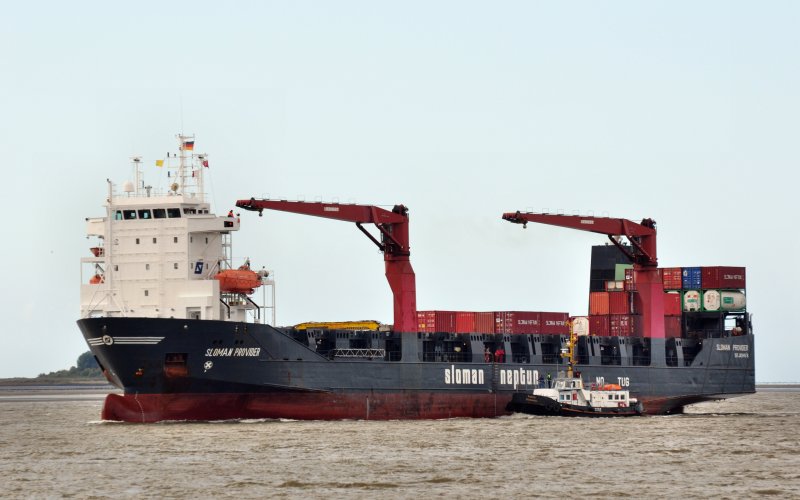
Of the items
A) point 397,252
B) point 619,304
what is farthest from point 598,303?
point 397,252

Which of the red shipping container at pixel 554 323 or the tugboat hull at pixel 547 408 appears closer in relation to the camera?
the tugboat hull at pixel 547 408

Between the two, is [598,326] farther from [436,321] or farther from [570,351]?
[436,321]

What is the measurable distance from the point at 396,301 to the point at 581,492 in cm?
2492

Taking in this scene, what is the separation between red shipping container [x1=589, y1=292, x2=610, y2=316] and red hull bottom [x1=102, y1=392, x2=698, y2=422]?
12710 mm

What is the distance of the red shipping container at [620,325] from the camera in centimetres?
6794

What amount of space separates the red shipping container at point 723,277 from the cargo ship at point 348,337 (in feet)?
0.29

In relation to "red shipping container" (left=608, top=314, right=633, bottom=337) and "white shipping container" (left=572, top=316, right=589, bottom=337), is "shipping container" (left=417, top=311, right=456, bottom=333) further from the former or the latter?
"red shipping container" (left=608, top=314, right=633, bottom=337)

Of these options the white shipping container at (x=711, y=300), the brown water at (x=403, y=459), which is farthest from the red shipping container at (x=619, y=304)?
the brown water at (x=403, y=459)

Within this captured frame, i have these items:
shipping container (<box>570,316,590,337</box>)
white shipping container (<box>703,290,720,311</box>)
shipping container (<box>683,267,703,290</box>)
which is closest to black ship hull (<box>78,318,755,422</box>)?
shipping container (<box>570,316,590,337</box>)

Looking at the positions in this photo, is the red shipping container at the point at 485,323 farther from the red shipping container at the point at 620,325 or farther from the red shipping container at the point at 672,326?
the red shipping container at the point at 672,326

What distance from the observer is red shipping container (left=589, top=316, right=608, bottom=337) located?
6825cm

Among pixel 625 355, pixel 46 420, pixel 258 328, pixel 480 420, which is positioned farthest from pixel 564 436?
pixel 46 420

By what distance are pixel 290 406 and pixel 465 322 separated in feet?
43.2

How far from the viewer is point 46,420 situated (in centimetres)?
6494
